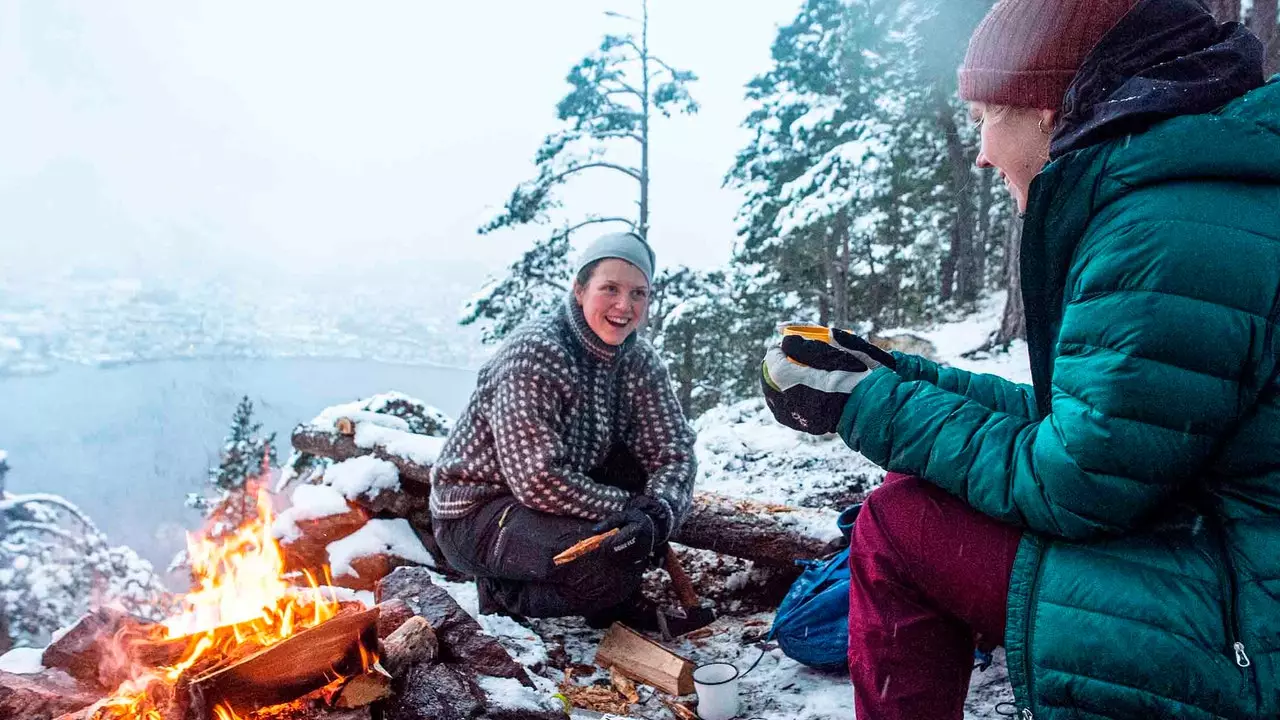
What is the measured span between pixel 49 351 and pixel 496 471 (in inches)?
3414

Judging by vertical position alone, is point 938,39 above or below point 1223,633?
above

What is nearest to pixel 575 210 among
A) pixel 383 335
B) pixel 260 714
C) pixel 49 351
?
pixel 260 714

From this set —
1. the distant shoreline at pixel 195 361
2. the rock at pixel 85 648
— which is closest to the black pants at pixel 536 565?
the rock at pixel 85 648

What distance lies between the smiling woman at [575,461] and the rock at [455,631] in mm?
→ 481

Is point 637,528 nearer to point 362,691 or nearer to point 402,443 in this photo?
point 362,691

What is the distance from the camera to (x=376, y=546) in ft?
15.6

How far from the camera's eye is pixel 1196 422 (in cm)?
129

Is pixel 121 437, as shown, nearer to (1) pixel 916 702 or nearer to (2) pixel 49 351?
(2) pixel 49 351

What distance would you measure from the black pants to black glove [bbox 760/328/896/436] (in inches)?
64.8

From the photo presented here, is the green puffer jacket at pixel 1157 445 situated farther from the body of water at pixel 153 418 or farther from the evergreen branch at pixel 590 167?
the body of water at pixel 153 418

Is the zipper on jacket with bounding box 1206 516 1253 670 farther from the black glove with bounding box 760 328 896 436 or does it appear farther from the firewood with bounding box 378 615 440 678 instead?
the firewood with bounding box 378 615 440 678

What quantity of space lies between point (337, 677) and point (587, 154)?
39.6 feet

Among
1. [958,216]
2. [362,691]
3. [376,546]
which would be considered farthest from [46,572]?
[958,216]

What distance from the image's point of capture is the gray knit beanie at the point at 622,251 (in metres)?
3.57
